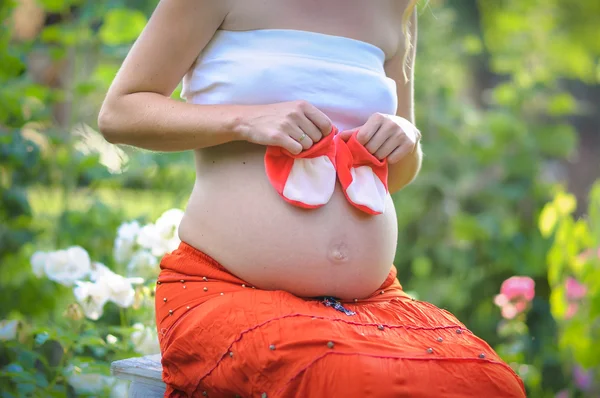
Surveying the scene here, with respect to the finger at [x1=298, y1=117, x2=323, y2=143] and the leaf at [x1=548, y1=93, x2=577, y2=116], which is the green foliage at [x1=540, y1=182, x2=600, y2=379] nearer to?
the leaf at [x1=548, y1=93, x2=577, y2=116]

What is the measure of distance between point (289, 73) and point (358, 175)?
238 mm

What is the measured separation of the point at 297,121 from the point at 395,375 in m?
0.48

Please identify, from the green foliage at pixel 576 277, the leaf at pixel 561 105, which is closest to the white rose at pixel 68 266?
the green foliage at pixel 576 277

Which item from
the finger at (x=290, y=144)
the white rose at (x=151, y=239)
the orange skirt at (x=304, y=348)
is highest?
the finger at (x=290, y=144)

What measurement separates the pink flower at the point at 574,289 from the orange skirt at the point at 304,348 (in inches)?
72.5

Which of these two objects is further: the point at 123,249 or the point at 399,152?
the point at 123,249

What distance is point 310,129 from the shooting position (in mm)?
1392

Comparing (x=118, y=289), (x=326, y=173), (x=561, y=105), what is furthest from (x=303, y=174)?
(x=561, y=105)

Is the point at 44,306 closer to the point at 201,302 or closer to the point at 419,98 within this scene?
the point at 201,302

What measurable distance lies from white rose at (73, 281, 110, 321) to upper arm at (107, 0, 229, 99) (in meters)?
0.72

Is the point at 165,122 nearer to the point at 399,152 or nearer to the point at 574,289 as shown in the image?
the point at 399,152

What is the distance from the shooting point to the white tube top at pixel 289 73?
147 centimetres

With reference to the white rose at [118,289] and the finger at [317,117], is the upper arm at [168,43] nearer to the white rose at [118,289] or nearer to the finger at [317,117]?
the finger at [317,117]

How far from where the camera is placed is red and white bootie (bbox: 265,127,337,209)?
4.63 feet
